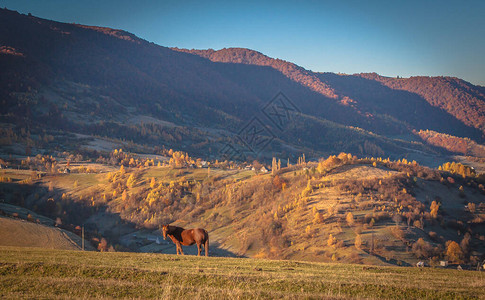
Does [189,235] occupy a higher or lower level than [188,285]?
lower

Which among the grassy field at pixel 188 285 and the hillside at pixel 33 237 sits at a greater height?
the grassy field at pixel 188 285

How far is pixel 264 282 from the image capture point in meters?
13.0

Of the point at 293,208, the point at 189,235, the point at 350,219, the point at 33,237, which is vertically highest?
the point at 189,235

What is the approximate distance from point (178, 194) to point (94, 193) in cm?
2415

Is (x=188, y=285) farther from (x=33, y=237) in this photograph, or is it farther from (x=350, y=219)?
(x=350, y=219)

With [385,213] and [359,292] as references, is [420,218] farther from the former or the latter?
[359,292]

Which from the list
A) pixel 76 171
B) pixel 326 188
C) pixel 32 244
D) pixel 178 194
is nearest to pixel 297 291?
pixel 32 244

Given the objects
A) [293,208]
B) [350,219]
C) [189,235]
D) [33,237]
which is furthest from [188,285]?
[293,208]

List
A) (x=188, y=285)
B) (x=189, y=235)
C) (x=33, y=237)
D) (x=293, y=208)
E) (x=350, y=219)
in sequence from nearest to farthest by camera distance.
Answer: (x=188, y=285) < (x=189, y=235) < (x=33, y=237) < (x=350, y=219) < (x=293, y=208)

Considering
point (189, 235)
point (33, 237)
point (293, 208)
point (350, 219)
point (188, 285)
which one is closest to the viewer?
point (188, 285)

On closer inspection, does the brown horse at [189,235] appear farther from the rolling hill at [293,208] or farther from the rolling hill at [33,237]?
the rolling hill at [293,208]

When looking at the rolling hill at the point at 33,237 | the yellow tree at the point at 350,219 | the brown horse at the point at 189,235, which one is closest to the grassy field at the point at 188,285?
the brown horse at the point at 189,235

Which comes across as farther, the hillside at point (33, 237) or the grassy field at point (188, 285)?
the hillside at point (33, 237)

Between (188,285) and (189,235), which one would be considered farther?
(189,235)
